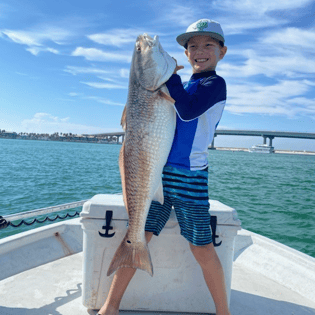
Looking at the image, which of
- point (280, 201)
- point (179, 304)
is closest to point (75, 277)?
point (179, 304)

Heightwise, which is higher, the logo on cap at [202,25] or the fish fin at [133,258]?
the logo on cap at [202,25]

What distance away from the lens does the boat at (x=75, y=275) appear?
2764mm

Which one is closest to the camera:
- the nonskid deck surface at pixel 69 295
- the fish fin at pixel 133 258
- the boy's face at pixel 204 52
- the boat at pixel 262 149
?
the fish fin at pixel 133 258

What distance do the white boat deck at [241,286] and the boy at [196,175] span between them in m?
0.59

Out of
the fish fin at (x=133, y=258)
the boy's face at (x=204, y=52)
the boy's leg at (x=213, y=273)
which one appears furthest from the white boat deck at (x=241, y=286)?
the boy's face at (x=204, y=52)

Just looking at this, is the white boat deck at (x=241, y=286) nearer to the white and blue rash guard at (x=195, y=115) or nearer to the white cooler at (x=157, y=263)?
the white cooler at (x=157, y=263)

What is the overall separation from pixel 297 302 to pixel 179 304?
1.40 metres

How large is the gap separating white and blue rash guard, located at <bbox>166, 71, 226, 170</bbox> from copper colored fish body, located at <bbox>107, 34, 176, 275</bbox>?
3.8 inches

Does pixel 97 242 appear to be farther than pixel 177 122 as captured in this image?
Yes

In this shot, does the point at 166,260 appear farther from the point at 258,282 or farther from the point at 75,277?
the point at 258,282

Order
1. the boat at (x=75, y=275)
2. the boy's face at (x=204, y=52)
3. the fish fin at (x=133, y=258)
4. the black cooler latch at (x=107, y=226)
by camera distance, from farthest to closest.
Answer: the boat at (x=75, y=275) → the black cooler latch at (x=107, y=226) → the boy's face at (x=204, y=52) → the fish fin at (x=133, y=258)

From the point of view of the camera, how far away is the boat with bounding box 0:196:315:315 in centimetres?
276

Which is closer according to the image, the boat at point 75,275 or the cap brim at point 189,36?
the cap brim at point 189,36

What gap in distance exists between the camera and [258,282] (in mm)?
3459
